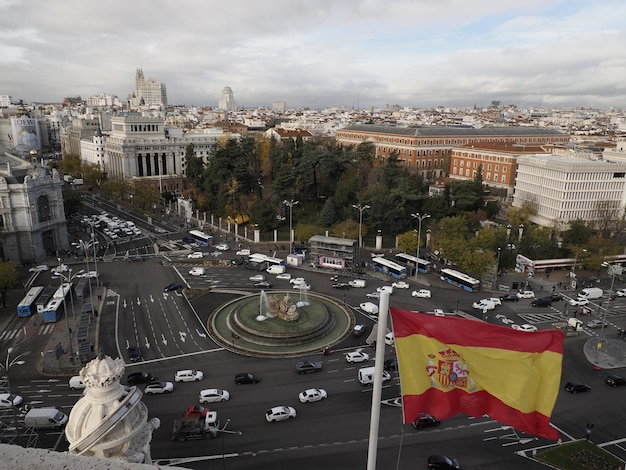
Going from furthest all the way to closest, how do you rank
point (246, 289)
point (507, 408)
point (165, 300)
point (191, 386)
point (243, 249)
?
point (243, 249)
point (246, 289)
point (165, 300)
point (191, 386)
point (507, 408)

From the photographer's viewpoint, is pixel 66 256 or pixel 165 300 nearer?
pixel 165 300

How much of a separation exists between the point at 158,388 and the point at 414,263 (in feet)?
98.3

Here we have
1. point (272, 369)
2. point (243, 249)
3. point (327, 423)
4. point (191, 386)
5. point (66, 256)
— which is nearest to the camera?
point (327, 423)

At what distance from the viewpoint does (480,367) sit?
30.1 feet

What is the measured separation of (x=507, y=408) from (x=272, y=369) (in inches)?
817

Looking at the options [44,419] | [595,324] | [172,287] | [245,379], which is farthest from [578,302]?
[44,419]

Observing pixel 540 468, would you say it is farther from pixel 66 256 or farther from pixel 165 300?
pixel 66 256

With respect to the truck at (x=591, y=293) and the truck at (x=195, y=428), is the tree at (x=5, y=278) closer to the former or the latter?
the truck at (x=195, y=428)

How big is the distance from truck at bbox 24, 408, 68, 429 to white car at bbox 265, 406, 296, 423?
10.1m

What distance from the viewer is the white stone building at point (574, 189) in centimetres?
5725

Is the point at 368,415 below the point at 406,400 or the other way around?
below

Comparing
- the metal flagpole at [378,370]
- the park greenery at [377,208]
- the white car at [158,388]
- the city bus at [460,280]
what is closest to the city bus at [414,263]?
the park greenery at [377,208]

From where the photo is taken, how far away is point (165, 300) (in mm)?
38344

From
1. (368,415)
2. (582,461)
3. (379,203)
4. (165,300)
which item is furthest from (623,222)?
(165,300)
